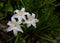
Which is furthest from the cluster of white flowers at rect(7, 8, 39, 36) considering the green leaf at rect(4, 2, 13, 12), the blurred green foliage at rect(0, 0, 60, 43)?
the green leaf at rect(4, 2, 13, 12)

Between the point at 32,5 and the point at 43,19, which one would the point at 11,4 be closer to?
the point at 32,5

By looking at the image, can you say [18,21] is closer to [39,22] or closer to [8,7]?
[39,22]

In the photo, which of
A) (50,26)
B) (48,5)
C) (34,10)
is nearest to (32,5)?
(34,10)

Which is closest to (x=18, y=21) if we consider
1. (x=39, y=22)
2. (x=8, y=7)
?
(x=39, y=22)

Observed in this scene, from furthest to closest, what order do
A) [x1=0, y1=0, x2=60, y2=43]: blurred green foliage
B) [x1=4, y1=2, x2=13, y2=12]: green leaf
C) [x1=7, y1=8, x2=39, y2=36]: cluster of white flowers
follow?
[x1=4, y1=2, x2=13, y2=12]: green leaf, [x1=0, y1=0, x2=60, y2=43]: blurred green foliage, [x1=7, y1=8, x2=39, y2=36]: cluster of white flowers

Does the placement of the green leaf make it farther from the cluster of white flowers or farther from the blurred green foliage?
the cluster of white flowers

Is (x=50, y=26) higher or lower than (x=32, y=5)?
lower

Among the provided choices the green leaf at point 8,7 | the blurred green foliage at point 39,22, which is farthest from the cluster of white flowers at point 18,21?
the green leaf at point 8,7

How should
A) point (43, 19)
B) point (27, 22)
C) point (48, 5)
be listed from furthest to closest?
point (48, 5), point (43, 19), point (27, 22)
